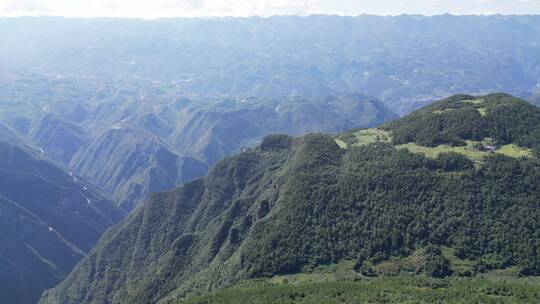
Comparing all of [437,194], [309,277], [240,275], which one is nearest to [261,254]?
[240,275]

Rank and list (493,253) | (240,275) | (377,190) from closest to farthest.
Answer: (493,253) → (240,275) → (377,190)

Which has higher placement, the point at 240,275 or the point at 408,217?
the point at 408,217

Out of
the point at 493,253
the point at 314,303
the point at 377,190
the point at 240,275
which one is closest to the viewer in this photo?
the point at 314,303

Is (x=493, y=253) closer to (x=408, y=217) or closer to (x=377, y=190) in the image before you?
(x=408, y=217)

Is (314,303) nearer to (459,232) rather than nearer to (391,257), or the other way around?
(391,257)

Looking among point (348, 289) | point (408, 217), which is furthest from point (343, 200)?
point (348, 289)

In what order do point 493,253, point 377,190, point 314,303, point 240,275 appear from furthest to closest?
point 377,190 → point 240,275 → point 493,253 → point 314,303

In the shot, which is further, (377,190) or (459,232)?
(377,190)

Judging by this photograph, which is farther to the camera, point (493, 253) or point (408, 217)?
point (408, 217)

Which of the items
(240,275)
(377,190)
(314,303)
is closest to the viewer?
(314,303)
